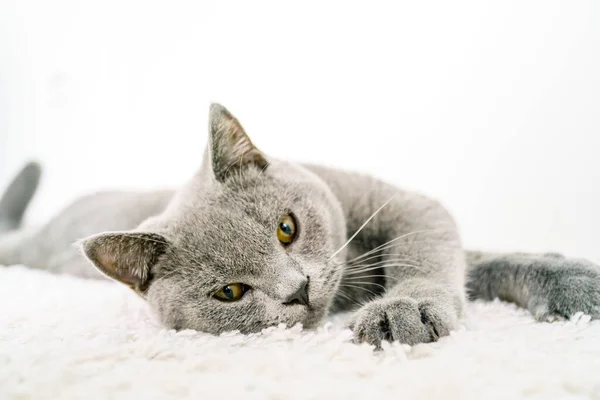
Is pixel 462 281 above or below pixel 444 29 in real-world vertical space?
below

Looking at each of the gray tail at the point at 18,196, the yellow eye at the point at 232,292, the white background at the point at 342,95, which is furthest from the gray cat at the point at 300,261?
the gray tail at the point at 18,196

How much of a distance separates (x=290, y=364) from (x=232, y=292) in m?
0.28

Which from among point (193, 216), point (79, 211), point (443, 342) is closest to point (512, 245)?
point (443, 342)

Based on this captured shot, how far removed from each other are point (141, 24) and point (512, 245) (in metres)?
2.08

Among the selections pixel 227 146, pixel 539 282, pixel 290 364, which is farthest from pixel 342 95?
pixel 290 364

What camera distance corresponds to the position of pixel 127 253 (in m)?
0.82

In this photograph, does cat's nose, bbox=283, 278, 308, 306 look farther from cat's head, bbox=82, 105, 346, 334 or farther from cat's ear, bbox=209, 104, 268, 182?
cat's ear, bbox=209, 104, 268, 182

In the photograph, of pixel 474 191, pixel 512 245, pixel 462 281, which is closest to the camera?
pixel 462 281

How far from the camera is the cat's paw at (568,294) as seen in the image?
0.76m

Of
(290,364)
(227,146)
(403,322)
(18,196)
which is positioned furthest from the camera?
(18,196)

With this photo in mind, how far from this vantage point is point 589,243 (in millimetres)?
1406

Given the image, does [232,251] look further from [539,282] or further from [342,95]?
[342,95]

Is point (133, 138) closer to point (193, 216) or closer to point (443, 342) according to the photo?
point (193, 216)

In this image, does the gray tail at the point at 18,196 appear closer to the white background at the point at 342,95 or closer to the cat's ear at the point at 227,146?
the white background at the point at 342,95
